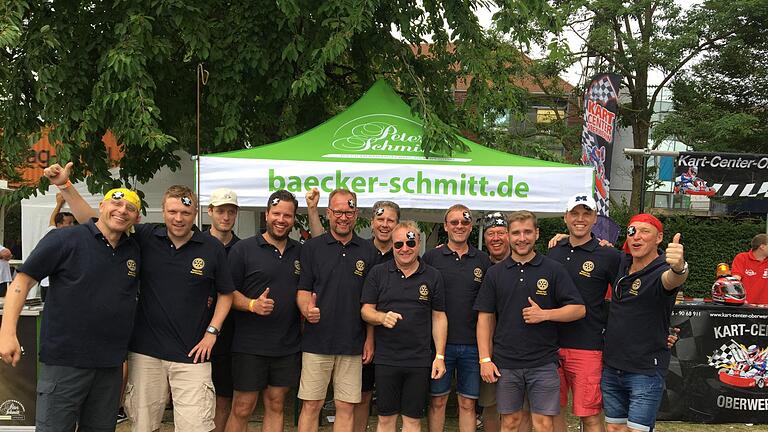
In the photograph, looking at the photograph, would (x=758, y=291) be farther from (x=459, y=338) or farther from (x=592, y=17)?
(x=592, y=17)

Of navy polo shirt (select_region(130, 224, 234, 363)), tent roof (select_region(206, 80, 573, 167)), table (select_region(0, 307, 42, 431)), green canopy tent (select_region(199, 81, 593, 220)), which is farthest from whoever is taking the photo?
tent roof (select_region(206, 80, 573, 167))

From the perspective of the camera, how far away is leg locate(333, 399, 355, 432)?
4.46 m

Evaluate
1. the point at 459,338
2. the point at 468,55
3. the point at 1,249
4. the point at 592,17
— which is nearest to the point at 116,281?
the point at 459,338

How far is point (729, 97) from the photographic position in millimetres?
20516

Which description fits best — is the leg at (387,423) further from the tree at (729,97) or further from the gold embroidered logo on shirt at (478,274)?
the tree at (729,97)

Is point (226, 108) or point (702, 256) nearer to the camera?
point (226, 108)

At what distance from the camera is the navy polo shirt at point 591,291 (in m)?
4.39

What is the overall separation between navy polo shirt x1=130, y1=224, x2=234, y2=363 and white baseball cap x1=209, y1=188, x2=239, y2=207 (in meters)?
0.88

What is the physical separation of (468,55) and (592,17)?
15554 millimetres

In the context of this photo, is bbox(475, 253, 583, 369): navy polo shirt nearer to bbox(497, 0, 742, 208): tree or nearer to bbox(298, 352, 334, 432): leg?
bbox(298, 352, 334, 432): leg

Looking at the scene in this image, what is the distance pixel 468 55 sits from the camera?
711 cm

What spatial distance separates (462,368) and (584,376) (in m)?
0.81

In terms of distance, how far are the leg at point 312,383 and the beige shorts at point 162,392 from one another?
0.68 m

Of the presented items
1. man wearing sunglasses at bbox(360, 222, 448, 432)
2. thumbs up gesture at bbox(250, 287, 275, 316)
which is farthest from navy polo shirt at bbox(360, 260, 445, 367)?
thumbs up gesture at bbox(250, 287, 275, 316)
